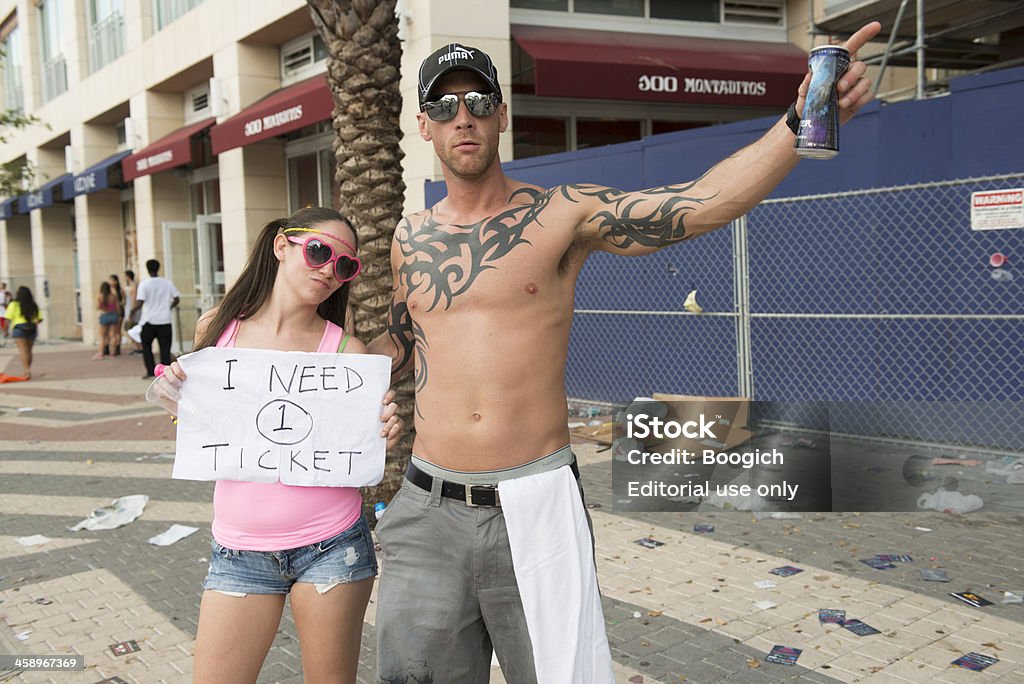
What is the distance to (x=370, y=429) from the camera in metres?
2.91

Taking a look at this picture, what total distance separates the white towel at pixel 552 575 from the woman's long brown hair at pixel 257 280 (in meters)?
1.07

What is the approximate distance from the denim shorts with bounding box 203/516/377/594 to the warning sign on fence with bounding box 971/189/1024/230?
6.39 metres

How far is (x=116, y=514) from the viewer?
7070 millimetres

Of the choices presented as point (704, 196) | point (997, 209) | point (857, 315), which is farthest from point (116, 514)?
point (997, 209)

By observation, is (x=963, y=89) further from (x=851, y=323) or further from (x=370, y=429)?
(x=370, y=429)

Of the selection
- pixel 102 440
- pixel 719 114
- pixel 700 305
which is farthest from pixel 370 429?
pixel 719 114

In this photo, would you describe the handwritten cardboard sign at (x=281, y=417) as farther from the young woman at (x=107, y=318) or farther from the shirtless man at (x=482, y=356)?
the young woman at (x=107, y=318)

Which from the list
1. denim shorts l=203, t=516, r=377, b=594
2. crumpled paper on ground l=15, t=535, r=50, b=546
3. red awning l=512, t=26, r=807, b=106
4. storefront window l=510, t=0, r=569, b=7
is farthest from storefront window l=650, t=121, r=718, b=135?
denim shorts l=203, t=516, r=377, b=594

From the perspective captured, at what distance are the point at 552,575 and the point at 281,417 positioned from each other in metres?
1.02

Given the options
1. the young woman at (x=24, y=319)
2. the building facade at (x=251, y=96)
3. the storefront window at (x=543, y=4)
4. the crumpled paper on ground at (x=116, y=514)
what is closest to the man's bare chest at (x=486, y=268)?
the crumpled paper on ground at (x=116, y=514)

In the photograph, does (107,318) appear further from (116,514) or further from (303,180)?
(116,514)

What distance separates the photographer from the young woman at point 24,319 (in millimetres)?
16781

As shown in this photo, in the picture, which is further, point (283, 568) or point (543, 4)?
point (543, 4)

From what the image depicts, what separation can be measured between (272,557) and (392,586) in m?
0.38
